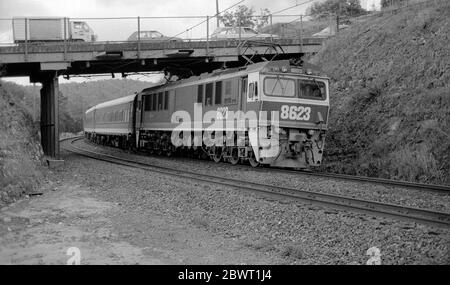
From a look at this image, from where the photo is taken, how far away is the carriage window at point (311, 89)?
650 inches

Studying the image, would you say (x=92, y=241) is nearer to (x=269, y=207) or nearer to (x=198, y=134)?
(x=269, y=207)

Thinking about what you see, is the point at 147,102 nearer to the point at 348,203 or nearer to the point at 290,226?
the point at 348,203

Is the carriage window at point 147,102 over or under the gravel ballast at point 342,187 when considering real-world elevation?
over

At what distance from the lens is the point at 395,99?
17.3m

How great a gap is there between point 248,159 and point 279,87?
2835 mm

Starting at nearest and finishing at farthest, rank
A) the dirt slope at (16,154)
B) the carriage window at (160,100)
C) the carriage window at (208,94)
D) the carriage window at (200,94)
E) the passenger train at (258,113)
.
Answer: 1. the dirt slope at (16,154)
2. the passenger train at (258,113)
3. the carriage window at (208,94)
4. the carriage window at (200,94)
5. the carriage window at (160,100)

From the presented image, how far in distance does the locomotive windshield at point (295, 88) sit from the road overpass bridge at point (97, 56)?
5012mm

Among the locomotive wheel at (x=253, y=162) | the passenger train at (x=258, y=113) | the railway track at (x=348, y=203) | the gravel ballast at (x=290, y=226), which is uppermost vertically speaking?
the passenger train at (x=258, y=113)

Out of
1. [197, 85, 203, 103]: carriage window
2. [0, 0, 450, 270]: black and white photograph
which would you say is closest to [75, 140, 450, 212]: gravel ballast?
[0, 0, 450, 270]: black and white photograph

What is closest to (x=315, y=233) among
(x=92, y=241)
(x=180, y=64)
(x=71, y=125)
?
(x=92, y=241)

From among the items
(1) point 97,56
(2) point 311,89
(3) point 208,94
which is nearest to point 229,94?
(3) point 208,94

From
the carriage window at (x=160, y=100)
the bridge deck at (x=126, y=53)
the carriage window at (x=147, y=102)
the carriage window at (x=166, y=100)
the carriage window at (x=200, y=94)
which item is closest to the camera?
the carriage window at (x=200, y=94)

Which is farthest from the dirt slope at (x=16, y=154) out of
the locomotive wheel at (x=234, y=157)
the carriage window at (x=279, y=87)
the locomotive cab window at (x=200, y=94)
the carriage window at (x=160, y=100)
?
the carriage window at (x=279, y=87)

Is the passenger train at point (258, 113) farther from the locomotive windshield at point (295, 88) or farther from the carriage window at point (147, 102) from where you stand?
the carriage window at point (147, 102)
